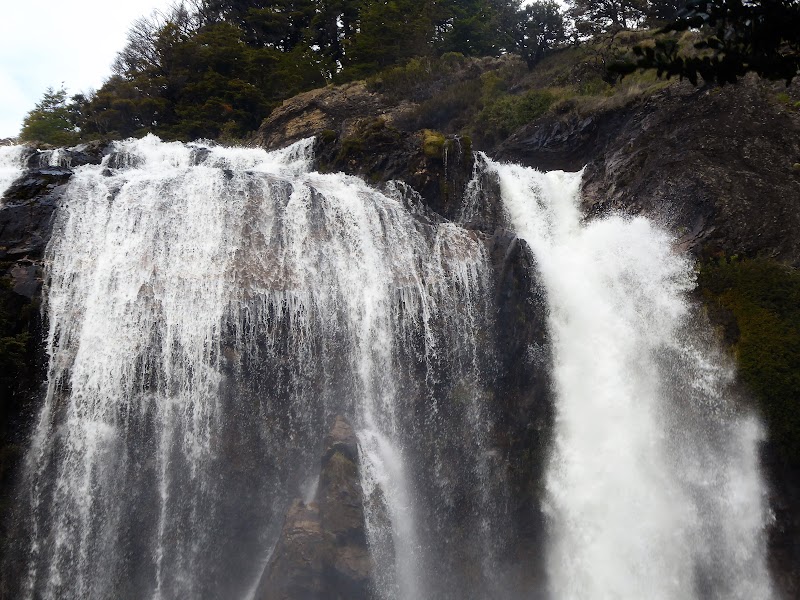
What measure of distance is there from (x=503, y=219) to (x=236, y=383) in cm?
957

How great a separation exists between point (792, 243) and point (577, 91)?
12.3 meters

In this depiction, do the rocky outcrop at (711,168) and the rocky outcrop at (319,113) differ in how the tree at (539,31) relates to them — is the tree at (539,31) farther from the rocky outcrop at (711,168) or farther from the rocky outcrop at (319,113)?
the rocky outcrop at (711,168)


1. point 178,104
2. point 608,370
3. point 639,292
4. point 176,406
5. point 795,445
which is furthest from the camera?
point 178,104

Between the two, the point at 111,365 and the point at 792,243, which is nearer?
the point at 111,365

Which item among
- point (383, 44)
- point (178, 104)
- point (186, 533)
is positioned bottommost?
point (186, 533)

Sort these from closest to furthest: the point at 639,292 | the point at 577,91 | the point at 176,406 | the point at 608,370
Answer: the point at 176,406 → the point at 608,370 → the point at 639,292 → the point at 577,91

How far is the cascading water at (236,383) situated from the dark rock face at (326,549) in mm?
456

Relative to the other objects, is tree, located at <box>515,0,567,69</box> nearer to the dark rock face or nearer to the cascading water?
the cascading water

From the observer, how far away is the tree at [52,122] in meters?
25.7

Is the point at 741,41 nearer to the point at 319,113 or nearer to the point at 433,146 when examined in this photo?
the point at 433,146

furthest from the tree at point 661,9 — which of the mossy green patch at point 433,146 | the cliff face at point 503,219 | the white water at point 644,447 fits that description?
the white water at point 644,447

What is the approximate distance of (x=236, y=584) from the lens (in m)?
11.0

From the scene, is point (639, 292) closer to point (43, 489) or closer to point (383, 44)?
point (43, 489)

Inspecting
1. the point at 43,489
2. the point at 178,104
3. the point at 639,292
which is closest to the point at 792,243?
the point at 639,292
